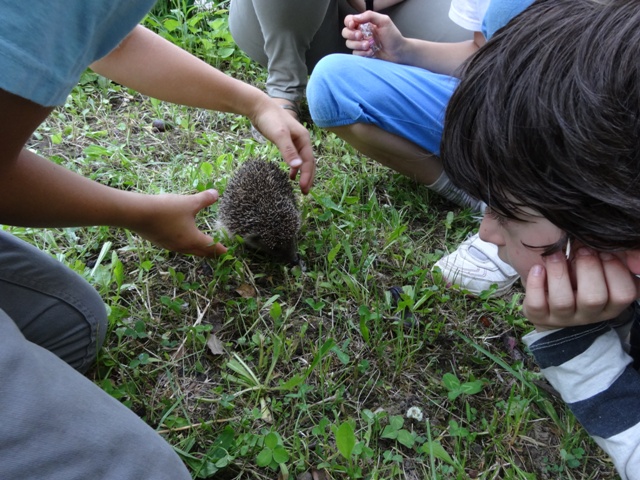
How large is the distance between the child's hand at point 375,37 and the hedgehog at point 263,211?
87cm

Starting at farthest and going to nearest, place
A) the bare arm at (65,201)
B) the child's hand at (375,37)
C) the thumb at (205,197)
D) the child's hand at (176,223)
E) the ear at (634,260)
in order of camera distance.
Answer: the child's hand at (375,37), the thumb at (205,197), the child's hand at (176,223), the ear at (634,260), the bare arm at (65,201)

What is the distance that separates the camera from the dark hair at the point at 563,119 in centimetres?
157

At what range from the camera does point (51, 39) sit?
54.5 inches

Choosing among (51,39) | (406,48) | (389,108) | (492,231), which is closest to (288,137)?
(389,108)

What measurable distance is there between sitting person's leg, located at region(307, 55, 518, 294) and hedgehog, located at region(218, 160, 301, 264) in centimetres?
51

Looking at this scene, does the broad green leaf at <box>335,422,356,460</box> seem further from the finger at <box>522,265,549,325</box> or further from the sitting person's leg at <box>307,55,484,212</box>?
the sitting person's leg at <box>307,55,484,212</box>

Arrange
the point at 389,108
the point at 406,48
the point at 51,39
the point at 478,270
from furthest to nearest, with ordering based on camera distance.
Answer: the point at 406,48, the point at 389,108, the point at 478,270, the point at 51,39

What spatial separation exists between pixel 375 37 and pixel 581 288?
2019 mm

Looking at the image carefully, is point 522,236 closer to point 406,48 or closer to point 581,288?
point 581,288

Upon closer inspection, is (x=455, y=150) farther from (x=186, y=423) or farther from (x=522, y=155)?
(x=186, y=423)

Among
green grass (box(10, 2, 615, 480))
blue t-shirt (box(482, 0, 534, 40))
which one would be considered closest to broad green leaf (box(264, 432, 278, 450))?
green grass (box(10, 2, 615, 480))

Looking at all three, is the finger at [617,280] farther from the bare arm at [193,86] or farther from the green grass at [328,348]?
the bare arm at [193,86]

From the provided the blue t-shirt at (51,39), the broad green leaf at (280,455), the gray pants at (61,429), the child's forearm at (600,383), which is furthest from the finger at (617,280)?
the blue t-shirt at (51,39)

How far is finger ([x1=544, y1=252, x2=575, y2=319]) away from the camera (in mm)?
1911
